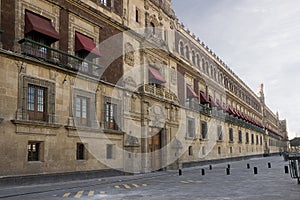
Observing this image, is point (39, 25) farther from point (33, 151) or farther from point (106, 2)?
point (106, 2)

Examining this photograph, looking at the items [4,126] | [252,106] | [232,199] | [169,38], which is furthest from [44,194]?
[252,106]

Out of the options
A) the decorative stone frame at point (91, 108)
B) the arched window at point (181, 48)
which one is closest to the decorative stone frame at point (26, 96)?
the decorative stone frame at point (91, 108)

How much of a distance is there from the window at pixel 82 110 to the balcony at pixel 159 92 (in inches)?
267

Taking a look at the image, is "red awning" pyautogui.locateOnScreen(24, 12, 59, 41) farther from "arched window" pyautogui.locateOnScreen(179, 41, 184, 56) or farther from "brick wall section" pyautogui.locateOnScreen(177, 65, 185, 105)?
"arched window" pyautogui.locateOnScreen(179, 41, 184, 56)

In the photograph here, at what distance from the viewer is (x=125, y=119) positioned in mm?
23828

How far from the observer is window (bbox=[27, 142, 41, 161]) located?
16.5 meters

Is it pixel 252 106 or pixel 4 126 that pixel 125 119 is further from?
pixel 252 106

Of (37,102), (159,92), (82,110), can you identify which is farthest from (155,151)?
(37,102)

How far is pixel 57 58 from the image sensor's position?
18.3 m

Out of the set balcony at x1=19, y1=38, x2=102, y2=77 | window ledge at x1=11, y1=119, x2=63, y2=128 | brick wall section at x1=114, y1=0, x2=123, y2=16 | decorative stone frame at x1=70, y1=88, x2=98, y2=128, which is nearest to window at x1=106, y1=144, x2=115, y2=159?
decorative stone frame at x1=70, y1=88, x2=98, y2=128

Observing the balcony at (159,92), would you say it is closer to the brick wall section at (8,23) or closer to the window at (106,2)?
the window at (106,2)

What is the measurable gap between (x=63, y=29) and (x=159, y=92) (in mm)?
12051

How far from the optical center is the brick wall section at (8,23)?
15.5 meters

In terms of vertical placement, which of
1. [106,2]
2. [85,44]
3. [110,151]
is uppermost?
[106,2]
